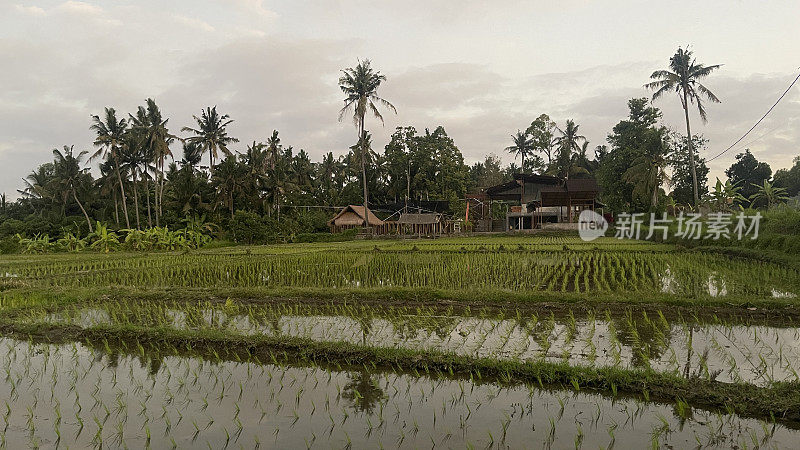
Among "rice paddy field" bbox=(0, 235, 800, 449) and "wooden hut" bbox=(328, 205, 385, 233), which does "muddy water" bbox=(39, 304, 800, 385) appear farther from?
"wooden hut" bbox=(328, 205, 385, 233)

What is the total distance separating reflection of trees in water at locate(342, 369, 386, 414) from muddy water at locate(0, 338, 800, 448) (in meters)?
0.01

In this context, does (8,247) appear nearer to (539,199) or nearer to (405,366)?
(405,366)

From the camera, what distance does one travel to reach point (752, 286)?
893 cm

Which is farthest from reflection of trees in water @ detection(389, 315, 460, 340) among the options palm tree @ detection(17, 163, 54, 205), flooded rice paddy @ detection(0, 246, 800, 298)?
palm tree @ detection(17, 163, 54, 205)

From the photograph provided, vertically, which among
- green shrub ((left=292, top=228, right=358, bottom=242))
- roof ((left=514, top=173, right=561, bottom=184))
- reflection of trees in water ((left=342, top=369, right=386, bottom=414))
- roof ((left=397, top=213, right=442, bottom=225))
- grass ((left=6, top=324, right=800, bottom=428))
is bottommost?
green shrub ((left=292, top=228, right=358, bottom=242))

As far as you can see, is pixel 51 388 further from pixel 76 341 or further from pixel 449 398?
pixel 449 398

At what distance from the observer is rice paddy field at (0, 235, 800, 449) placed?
3.58m

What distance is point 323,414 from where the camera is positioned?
12.8 feet

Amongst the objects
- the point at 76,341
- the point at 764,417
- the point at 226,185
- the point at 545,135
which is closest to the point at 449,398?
the point at 764,417

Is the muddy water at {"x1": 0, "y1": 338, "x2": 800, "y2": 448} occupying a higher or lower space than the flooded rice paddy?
higher

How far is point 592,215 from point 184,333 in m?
29.8

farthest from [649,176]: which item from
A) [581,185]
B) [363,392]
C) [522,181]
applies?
[363,392]

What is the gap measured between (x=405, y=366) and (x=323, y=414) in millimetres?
1266

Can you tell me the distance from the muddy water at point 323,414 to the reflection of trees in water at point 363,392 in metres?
0.01
